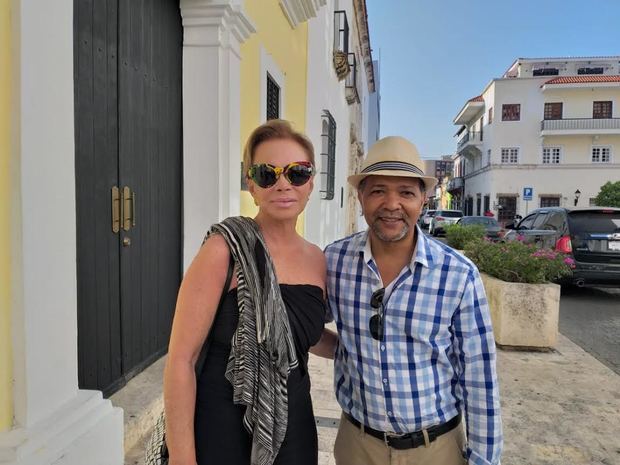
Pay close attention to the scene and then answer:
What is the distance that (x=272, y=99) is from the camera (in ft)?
18.5

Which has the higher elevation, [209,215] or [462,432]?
[209,215]

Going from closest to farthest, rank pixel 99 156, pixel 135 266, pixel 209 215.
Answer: pixel 99 156, pixel 135 266, pixel 209 215

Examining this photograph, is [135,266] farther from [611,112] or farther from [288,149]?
[611,112]

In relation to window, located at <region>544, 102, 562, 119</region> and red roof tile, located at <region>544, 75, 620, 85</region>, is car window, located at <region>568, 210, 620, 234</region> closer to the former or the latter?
window, located at <region>544, 102, 562, 119</region>

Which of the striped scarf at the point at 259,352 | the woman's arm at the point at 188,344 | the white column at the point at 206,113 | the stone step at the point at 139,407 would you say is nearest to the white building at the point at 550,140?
the white column at the point at 206,113

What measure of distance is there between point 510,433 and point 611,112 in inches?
1565

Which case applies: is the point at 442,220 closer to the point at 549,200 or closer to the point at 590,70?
the point at 549,200

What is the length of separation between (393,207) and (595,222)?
788 cm

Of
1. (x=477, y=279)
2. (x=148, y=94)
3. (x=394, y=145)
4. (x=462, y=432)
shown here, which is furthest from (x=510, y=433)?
(x=148, y=94)

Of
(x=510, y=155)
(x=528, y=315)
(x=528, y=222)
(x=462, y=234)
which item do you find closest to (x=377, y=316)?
(x=528, y=315)

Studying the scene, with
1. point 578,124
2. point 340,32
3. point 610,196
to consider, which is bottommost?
point 610,196

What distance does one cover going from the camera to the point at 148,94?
3.10 meters

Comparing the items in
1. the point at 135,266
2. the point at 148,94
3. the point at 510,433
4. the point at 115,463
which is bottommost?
the point at 510,433

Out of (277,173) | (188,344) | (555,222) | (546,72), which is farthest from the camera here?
(546,72)
